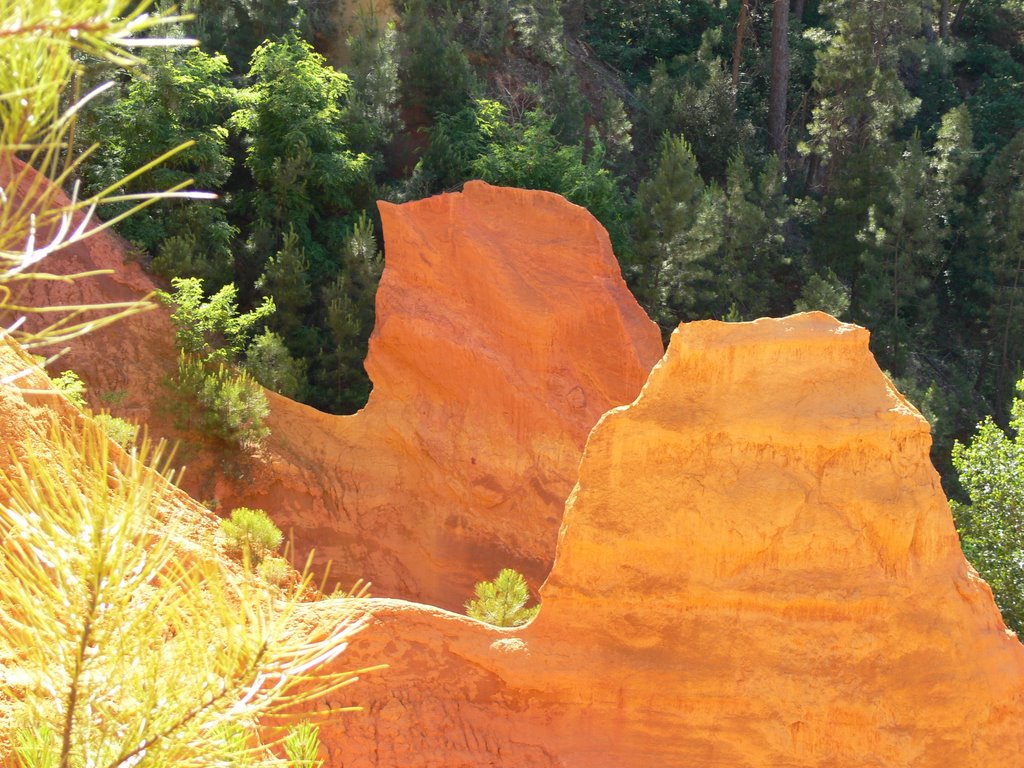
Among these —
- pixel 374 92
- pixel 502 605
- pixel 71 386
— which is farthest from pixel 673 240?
pixel 71 386

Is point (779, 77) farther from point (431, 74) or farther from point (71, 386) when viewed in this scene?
point (71, 386)

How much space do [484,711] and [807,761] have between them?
2.63 m

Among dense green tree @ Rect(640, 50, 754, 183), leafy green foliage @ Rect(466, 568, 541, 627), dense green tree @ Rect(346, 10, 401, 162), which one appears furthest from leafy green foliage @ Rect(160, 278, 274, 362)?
dense green tree @ Rect(640, 50, 754, 183)

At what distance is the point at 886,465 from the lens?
9.71 m

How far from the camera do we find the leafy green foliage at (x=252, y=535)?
11508mm

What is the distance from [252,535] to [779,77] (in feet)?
66.3

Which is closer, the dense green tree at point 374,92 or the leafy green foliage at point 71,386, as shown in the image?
the leafy green foliage at point 71,386

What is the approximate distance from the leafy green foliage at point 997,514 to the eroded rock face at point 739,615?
5.28 meters

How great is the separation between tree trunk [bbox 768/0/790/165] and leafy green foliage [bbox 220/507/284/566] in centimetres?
1878

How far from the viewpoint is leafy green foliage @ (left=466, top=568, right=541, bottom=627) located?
1158cm

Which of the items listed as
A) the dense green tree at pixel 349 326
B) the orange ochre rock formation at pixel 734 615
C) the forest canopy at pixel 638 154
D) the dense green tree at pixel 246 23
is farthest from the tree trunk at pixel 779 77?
the orange ochre rock formation at pixel 734 615

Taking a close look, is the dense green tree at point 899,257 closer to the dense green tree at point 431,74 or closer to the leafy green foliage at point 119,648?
the dense green tree at point 431,74

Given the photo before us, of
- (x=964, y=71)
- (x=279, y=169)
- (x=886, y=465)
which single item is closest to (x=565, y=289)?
(x=279, y=169)

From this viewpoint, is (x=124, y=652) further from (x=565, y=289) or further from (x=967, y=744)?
(x=565, y=289)
